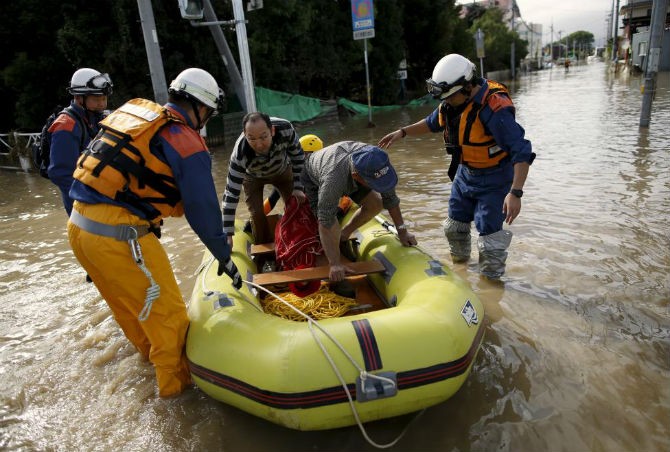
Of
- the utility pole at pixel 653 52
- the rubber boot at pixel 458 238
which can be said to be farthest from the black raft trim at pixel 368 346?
the utility pole at pixel 653 52

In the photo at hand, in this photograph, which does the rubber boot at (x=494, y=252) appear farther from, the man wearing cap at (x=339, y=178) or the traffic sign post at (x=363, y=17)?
the traffic sign post at (x=363, y=17)

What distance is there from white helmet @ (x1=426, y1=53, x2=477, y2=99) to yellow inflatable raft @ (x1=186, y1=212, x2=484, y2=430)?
149cm

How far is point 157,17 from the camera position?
39.0 feet

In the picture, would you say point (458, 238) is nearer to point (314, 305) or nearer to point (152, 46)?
point (314, 305)

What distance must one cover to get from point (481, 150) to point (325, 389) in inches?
85.1

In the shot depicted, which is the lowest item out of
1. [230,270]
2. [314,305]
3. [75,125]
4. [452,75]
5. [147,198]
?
[314,305]

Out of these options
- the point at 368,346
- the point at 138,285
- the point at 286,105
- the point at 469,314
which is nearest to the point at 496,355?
the point at 469,314

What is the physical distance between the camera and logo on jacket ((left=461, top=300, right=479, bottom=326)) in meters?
2.50

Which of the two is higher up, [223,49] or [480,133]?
[223,49]

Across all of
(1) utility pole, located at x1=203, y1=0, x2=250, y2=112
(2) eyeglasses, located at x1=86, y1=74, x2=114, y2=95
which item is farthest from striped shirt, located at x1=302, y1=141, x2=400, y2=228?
(1) utility pole, located at x1=203, y1=0, x2=250, y2=112

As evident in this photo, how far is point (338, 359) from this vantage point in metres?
2.15

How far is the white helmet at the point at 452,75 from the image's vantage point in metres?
3.23

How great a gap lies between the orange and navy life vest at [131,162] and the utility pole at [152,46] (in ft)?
18.5

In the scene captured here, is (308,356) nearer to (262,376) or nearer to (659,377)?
(262,376)
